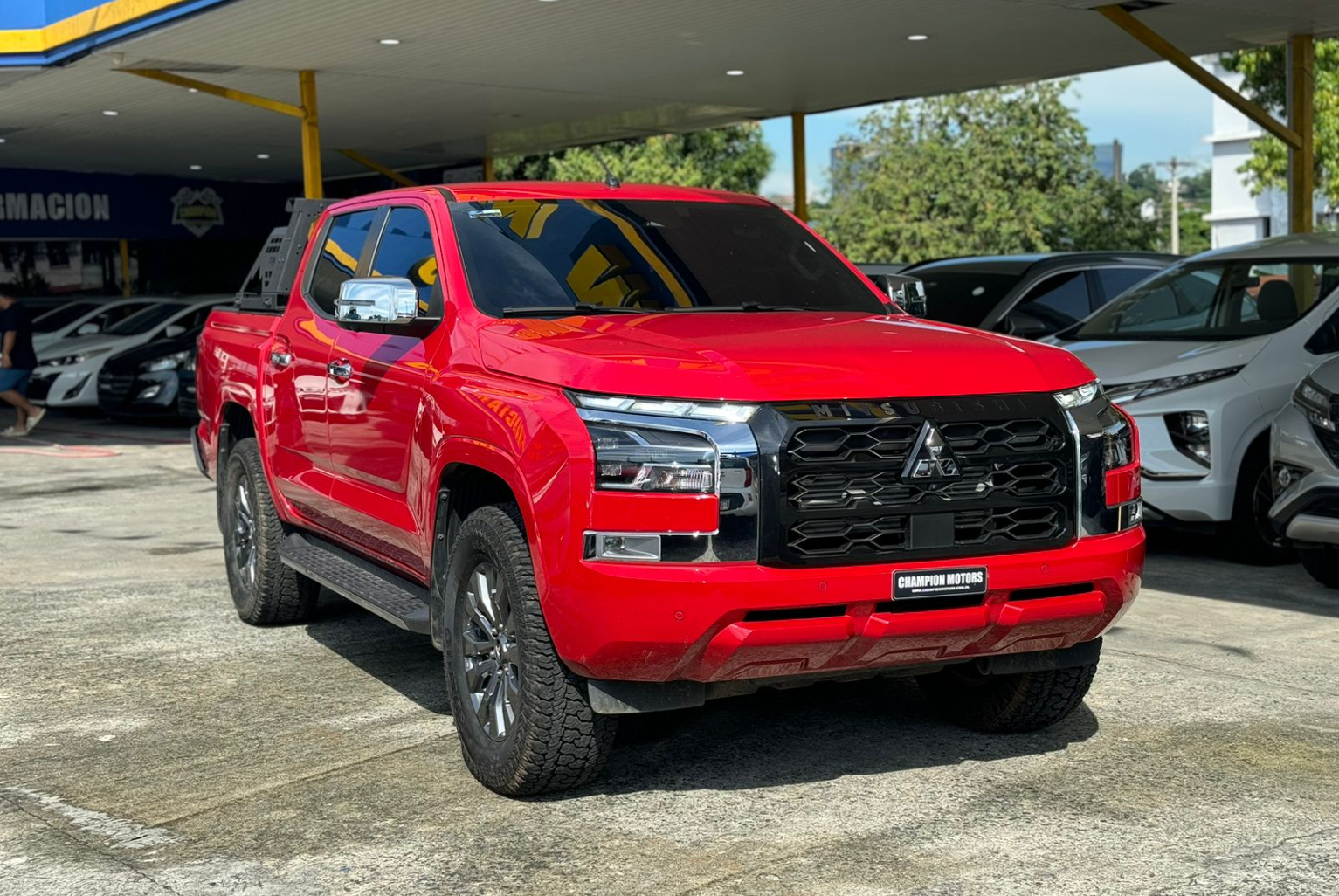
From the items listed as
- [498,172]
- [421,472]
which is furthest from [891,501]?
[498,172]

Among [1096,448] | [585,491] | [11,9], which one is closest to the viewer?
[585,491]

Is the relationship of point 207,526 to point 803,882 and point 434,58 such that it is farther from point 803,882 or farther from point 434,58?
point 803,882

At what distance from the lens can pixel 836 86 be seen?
18.8m

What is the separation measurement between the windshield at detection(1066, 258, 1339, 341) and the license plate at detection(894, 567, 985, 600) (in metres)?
5.30

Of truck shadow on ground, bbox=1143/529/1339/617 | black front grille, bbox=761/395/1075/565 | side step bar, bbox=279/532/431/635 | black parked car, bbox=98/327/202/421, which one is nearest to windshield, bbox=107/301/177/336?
black parked car, bbox=98/327/202/421

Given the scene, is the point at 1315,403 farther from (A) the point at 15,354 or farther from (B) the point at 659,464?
(A) the point at 15,354

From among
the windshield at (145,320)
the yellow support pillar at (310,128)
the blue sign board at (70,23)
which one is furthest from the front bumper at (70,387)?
the blue sign board at (70,23)

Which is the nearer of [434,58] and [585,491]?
[585,491]

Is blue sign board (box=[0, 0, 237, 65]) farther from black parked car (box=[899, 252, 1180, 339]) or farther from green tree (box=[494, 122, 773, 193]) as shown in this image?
green tree (box=[494, 122, 773, 193])

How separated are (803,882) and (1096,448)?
1.62 metres

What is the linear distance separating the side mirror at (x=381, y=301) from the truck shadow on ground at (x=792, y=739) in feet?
4.89

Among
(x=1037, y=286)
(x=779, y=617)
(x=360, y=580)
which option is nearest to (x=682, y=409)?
(x=779, y=617)

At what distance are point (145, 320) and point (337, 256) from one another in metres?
14.8

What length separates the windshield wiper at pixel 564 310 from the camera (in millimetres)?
5656
